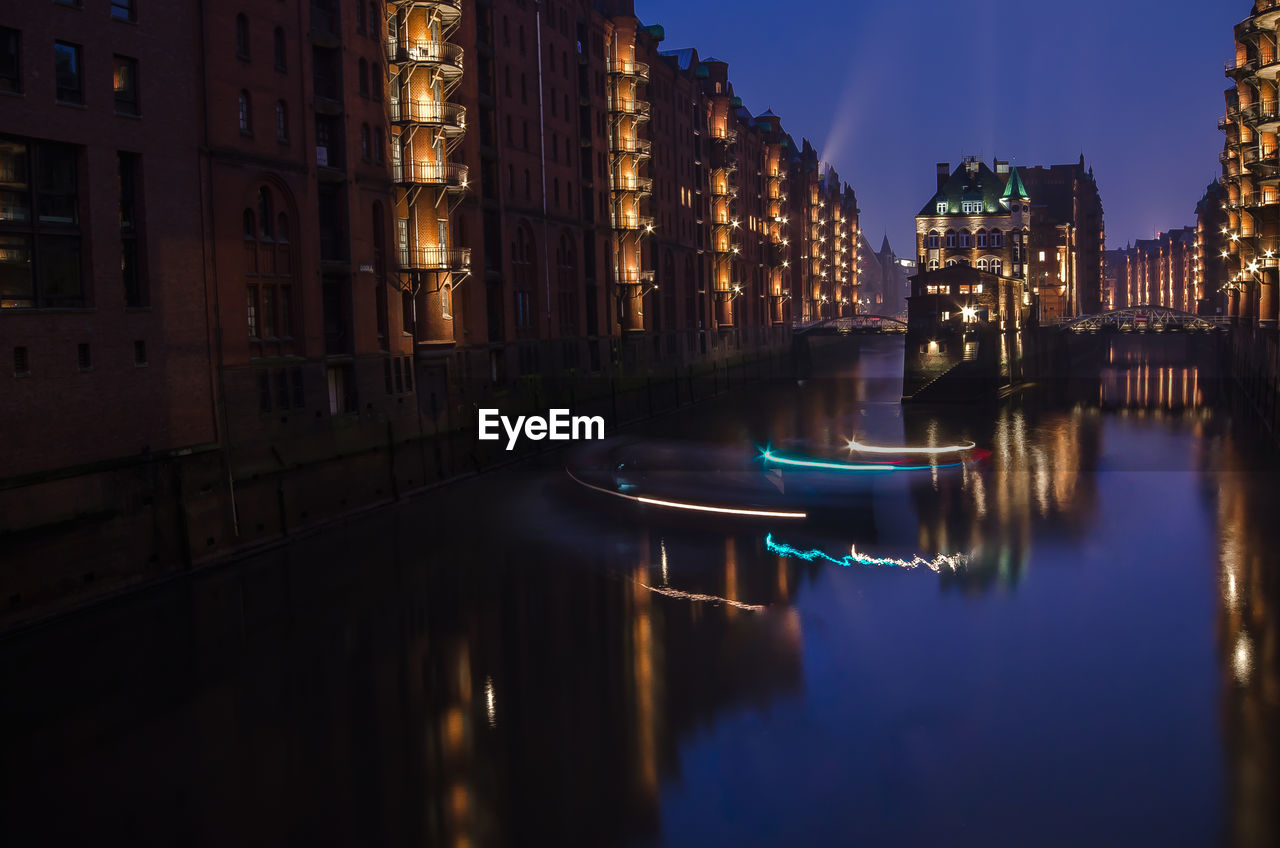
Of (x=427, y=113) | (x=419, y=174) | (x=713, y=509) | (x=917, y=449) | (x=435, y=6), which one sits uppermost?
(x=435, y=6)

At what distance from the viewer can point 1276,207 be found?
72000 mm

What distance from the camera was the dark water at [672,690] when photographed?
57.3ft

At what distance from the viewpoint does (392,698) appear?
22547 millimetres

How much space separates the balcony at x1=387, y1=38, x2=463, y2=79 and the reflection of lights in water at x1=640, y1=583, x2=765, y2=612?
31.7 metres

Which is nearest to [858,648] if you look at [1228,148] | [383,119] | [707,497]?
[707,497]

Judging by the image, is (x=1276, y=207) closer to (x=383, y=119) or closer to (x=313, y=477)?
(x=383, y=119)

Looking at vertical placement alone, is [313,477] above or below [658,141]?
below

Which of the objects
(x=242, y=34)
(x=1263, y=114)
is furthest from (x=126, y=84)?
(x=1263, y=114)

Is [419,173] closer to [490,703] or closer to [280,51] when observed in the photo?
[280,51]

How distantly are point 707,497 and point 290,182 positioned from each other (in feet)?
66.3

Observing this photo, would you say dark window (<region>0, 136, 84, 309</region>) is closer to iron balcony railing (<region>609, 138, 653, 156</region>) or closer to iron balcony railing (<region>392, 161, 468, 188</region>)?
iron balcony railing (<region>392, 161, 468, 188</region>)

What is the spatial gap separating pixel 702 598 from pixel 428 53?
111 ft

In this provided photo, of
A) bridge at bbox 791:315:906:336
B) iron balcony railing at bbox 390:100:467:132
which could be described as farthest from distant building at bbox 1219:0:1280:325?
iron balcony railing at bbox 390:100:467:132

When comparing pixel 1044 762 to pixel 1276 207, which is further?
pixel 1276 207
